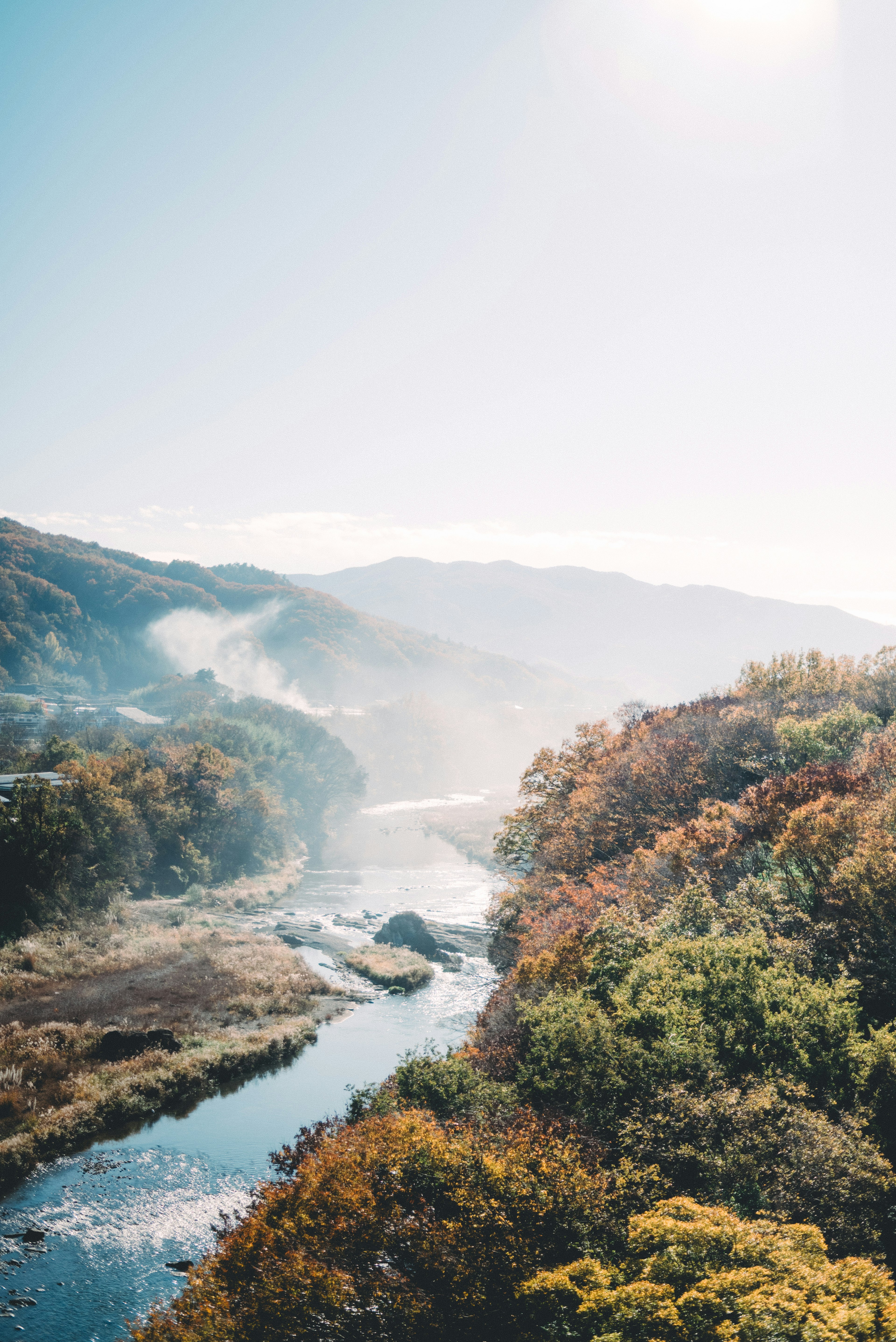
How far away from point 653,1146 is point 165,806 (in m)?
63.4

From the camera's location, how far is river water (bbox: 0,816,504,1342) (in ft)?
55.8

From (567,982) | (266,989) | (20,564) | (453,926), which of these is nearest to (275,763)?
(453,926)

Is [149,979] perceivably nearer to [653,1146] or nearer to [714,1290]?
[653,1146]

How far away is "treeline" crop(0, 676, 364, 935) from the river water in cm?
2439

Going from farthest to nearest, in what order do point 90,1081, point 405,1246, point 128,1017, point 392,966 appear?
point 392,966 < point 128,1017 < point 90,1081 < point 405,1246

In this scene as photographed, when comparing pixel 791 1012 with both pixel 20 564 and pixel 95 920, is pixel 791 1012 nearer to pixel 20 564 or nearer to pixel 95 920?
pixel 95 920

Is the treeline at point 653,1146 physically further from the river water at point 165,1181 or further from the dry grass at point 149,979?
the dry grass at point 149,979

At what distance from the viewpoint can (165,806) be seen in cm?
6856

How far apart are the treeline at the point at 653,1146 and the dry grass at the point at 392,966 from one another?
72.0ft

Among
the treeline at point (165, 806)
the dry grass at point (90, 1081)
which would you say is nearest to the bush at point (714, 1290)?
the dry grass at point (90, 1081)

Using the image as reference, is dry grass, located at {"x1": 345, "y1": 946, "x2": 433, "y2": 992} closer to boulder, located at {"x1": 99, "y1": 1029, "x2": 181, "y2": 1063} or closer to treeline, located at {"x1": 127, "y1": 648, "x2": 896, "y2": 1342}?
boulder, located at {"x1": 99, "y1": 1029, "x2": 181, "y2": 1063}

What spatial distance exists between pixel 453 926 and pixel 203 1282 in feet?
167

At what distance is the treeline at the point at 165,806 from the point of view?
48.9 m

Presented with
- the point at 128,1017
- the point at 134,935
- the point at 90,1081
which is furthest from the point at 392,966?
the point at 90,1081
